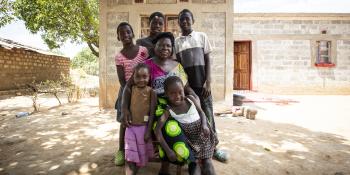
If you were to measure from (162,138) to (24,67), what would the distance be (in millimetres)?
13763

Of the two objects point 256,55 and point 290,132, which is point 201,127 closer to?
point 290,132

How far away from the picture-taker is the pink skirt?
2.44 metres

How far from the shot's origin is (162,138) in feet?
7.69

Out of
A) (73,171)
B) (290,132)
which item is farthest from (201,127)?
(290,132)

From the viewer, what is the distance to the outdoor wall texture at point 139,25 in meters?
6.84

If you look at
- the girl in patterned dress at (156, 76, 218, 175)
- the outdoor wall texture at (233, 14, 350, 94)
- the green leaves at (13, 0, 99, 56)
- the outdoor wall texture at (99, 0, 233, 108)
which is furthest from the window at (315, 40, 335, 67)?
the girl in patterned dress at (156, 76, 218, 175)

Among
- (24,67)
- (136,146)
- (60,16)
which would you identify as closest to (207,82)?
(136,146)

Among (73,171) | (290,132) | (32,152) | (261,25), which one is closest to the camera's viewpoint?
(73,171)

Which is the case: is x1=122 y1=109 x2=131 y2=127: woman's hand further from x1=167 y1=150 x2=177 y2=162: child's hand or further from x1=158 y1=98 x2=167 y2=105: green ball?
x1=167 y1=150 x2=177 y2=162: child's hand

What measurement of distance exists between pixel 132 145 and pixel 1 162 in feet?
6.95

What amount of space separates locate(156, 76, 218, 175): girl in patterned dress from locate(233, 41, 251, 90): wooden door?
391 inches

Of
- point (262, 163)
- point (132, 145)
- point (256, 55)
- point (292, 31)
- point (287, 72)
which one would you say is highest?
point (292, 31)

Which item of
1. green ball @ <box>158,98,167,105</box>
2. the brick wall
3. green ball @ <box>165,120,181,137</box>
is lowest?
green ball @ <box>165,120,181,137</box>

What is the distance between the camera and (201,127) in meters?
2.47
